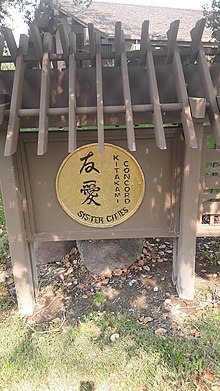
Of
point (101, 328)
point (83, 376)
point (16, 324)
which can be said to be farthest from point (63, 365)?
point (16, 324)

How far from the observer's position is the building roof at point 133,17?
18.4 meters

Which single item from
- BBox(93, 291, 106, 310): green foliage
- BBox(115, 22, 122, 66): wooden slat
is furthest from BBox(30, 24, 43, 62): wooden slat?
BBox(93, 291, 106, 310): green foliage

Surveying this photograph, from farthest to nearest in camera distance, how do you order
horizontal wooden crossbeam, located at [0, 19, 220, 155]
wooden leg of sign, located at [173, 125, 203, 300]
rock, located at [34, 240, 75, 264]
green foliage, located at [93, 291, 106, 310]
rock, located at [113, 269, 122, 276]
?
rock, located at [34, 240, 75, 264]
rock, located at [113, 269, 122, 276]
green foliage, located at [93, 291, 106, 310]
wooden leg of sign, located at [173, 125, 203, 300]
horizontal wooden crossbeam, located at [0, 19, 220, 155]

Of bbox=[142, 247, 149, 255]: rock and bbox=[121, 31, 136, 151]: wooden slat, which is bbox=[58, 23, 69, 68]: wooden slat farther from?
bbox=[142, 247, 149, 255]: rock

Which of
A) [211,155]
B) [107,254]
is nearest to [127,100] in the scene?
[211,155]

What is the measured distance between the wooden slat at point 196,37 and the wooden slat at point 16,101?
1496 millimetres

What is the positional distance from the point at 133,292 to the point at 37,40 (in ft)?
9.42

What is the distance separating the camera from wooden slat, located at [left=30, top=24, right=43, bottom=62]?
2582 mm

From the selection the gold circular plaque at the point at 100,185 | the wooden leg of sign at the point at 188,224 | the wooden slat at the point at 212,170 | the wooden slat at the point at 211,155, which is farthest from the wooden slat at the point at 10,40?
the wooden slat at the point at 212,170

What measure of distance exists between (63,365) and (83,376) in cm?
22

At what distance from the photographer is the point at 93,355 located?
289 centimetres

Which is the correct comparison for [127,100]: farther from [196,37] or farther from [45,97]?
[196,37]

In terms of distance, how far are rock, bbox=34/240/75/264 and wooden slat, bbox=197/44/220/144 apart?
282cm

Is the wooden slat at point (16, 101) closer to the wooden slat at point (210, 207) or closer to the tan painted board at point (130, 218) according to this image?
the tan painted board at point (130, 218)
